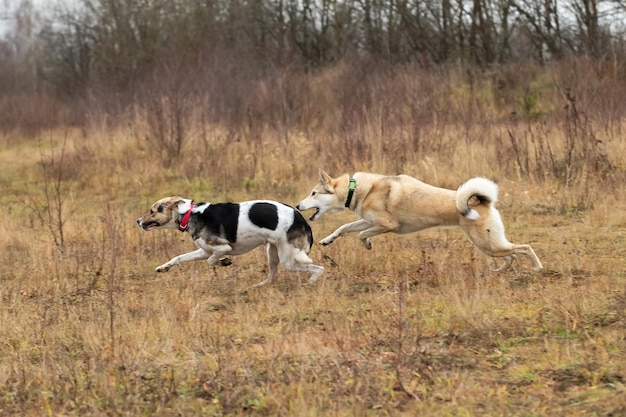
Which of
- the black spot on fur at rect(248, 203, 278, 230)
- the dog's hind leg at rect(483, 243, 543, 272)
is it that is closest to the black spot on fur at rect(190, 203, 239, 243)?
the black spot on fur at rect(248, 203, 278, 230)

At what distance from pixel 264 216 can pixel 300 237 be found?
14.6 inches

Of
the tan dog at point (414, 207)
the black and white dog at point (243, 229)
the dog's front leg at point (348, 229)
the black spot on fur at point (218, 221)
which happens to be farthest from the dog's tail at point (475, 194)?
the black spot on fur at point (218, 221)

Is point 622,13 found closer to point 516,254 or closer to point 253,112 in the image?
point 253,112

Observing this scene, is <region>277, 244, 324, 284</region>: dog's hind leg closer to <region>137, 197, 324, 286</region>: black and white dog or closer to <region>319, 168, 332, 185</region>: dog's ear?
<region>137, 197, 324, 286</region>: black and white dog

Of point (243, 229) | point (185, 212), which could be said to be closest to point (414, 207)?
point (243, 229)

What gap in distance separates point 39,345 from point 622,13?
63.3 feet

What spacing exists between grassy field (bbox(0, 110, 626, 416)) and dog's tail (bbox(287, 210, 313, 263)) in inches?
10.9

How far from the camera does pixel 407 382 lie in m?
4.59

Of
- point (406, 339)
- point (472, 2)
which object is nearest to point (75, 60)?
point (472, 2)

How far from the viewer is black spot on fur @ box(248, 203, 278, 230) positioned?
730 centimetres

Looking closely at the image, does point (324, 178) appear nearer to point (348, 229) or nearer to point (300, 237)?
point (348, 229)

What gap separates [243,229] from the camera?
7.37 metres

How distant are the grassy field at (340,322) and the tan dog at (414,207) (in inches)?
10.9

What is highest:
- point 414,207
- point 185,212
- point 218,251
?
point 185,212
